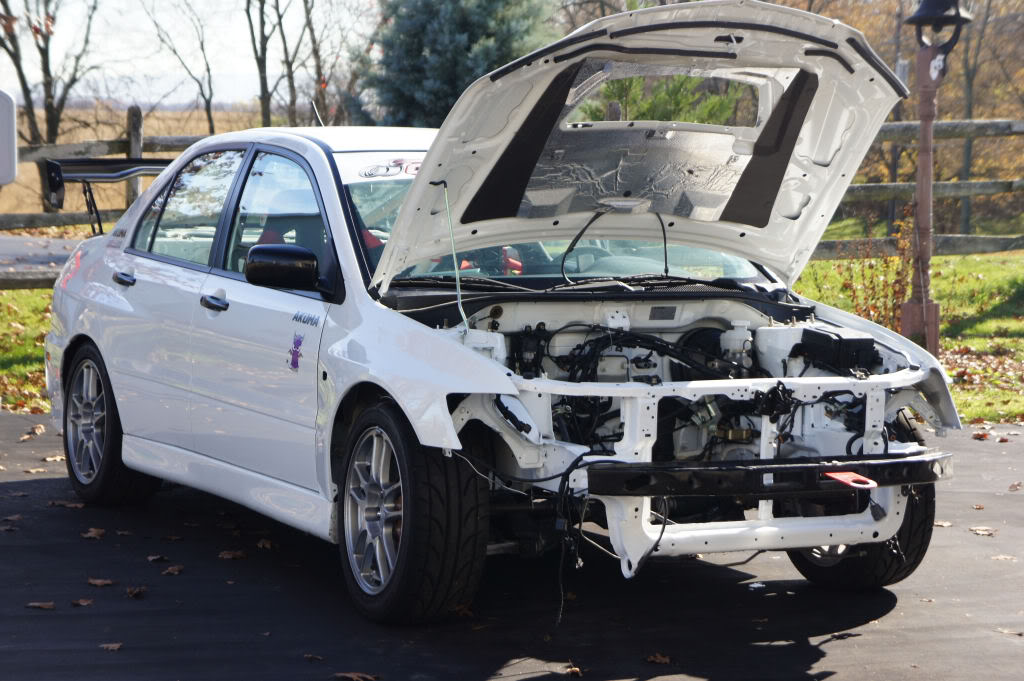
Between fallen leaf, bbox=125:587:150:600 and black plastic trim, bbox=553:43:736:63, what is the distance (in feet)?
8.73

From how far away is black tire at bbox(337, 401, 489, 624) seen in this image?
4953mm

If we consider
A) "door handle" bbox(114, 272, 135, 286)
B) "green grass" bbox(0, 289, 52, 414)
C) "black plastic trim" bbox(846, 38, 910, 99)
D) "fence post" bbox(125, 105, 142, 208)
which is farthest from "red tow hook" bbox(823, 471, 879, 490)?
"fence post" bbox(125, 105, 142, 208)

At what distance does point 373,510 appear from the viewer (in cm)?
534

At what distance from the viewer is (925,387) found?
18.5 ft

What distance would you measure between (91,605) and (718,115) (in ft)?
41.9

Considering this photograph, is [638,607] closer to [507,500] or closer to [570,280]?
[507,500]

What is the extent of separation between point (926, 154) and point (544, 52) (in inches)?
370

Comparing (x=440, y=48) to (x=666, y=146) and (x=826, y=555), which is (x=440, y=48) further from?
(x=826, y=555)

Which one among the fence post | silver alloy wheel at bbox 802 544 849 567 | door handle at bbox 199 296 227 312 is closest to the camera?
silver alloy wheel at bbox 802 544 849 567

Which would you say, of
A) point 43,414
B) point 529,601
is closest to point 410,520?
point 529,601

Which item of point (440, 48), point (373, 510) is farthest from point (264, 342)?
point (440, 48)

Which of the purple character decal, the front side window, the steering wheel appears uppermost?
the front side window

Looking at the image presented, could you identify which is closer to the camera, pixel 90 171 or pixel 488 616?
pixel 488 616

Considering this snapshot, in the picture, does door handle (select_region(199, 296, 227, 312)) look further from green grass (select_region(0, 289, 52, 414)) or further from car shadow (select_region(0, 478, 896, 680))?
green grass (select_region(0, 289, 52, 414))
